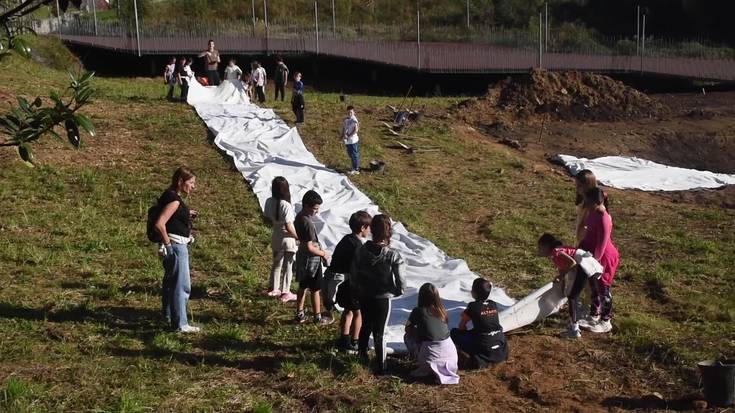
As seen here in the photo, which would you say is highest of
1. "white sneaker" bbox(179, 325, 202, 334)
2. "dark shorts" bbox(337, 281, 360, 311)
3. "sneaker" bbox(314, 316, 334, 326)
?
"dark shorts" bbox(337, 281, 360, 311)

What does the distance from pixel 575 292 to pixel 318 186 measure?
8.14 m

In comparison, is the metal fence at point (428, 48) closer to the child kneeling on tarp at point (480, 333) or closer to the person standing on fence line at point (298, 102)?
the person standing on fence line at point (298, 102)

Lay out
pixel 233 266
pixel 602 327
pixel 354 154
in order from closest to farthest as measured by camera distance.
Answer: pixel 602 327
pixel 233 266
pixel 354 154

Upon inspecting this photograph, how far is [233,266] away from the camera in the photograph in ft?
38.2

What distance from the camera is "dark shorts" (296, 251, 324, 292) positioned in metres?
9.05

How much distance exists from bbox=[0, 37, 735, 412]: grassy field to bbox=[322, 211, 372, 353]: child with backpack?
0.81 feet

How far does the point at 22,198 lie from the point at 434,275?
295 inches

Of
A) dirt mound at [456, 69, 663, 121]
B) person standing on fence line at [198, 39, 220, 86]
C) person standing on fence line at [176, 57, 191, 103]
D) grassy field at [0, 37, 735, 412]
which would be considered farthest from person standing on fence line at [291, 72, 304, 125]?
dirt mound at [456, 69, 663, 121]

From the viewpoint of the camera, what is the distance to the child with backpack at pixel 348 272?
26.8ft

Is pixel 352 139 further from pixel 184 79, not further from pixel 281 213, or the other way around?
pixel 281 213

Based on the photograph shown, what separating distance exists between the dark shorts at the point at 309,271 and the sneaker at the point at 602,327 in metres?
2.86

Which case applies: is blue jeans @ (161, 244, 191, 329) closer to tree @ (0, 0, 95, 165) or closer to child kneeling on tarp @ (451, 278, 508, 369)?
child kneeling on tarp @ (451, 278, 508, 369)

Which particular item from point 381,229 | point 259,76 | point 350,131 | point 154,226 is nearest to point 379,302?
point 381,229

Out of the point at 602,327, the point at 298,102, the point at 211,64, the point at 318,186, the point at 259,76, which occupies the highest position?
the point at 211,64
